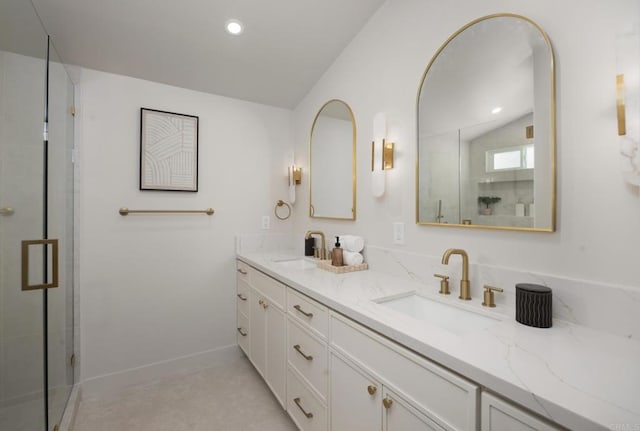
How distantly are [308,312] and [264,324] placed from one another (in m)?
0.67

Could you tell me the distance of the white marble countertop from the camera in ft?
1.91

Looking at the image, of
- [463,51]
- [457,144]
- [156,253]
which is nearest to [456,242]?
[457,144]

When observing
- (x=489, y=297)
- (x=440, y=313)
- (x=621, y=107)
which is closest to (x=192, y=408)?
(x=440, y=313)

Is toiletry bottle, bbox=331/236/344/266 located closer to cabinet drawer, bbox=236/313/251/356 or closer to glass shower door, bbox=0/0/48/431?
cabinet drawer, bbox=236/313/251/356

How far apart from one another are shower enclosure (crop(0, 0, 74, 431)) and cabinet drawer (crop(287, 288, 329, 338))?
44.7 inches

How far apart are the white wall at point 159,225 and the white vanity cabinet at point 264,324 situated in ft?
0.89

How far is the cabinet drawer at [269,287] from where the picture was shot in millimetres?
1748

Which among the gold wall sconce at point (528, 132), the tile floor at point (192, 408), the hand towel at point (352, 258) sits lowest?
the tile floor at point (192, 408)

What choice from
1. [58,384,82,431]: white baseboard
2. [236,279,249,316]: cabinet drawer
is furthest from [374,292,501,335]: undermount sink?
[58,384,82,431]: white baseboard

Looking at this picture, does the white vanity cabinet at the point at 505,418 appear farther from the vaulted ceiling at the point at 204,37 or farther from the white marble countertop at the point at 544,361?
the vaulted ceiling at the point at 204,37

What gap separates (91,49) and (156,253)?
1.44 meters

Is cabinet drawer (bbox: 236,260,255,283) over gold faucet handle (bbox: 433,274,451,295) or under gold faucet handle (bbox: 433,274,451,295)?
under

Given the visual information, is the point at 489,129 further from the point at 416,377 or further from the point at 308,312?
the point at 308,312

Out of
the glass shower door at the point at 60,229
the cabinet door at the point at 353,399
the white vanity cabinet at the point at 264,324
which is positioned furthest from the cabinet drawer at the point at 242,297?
the cabinet door at the point at 353,399
